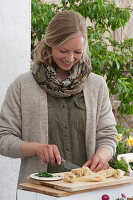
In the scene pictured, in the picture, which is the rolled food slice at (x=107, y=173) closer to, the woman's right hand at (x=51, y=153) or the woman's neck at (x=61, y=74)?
the woman's right hand at (x=51, y=153)

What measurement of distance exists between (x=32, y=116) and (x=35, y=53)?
12.3 inches

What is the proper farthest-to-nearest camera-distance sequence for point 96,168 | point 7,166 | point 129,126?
point 129,126, point 7,166, point 96,168

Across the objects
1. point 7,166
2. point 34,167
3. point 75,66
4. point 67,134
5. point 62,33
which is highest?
point 62,33

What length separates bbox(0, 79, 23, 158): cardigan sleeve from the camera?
1.58 m

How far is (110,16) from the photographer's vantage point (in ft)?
11.0

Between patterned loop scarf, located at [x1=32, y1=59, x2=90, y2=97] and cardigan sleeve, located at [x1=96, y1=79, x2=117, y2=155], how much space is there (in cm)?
13

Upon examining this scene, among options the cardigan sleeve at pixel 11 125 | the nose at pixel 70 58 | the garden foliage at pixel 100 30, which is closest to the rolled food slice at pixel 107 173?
the cardigan sleeve at pixel 11 125

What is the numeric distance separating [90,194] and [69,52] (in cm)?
61

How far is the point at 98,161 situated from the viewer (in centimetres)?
157

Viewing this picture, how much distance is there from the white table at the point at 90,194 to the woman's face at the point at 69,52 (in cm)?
57

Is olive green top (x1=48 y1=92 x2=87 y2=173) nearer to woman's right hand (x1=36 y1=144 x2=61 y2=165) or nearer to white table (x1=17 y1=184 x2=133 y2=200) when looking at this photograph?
woman's right hand (x1=36 y1=144 x2=61 y2=165)

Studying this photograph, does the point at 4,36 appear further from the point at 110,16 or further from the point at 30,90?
the point at 110,16

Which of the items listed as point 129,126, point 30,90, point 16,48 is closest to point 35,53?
point 30,90

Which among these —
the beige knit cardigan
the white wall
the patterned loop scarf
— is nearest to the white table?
the beige knit cardigan
